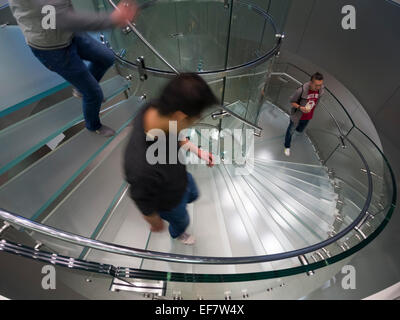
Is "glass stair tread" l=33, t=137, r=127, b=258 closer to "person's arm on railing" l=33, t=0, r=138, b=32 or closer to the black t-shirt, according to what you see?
the black t-shirt

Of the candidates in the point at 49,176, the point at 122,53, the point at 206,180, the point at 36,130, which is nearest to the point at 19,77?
the point at 36,130

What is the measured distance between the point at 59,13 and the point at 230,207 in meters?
2.31

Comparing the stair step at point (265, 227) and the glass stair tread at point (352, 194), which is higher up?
the glass stair tread at point (352, 194)

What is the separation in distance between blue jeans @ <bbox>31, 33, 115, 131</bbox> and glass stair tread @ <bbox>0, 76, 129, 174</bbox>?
0.21m

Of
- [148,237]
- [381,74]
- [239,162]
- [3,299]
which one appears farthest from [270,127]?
[3,299]

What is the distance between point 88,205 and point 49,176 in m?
0.37

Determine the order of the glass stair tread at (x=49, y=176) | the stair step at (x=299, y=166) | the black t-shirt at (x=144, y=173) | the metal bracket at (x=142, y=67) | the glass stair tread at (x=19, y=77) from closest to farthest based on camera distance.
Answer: the black t-shirt at (x=144, y=173) → the glass stair tread at (x=49, y=176) → the glass stair tread at (x=19, y=77) → the metal bracket at (x=142, y=67) → the stair step at (x=299, y=166)

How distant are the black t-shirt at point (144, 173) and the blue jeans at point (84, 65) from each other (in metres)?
0.84

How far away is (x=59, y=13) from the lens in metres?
1.29

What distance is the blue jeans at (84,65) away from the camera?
1.53 meters

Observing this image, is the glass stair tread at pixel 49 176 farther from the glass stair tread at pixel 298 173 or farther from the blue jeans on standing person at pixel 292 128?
the blue jeans on standing person at pixel 292 128

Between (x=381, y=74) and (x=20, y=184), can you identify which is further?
(x=381, y=74)

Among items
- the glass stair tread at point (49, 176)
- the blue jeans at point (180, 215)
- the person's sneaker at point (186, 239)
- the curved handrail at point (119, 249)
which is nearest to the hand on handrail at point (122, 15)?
the glass stair tread at point (49, 176)
